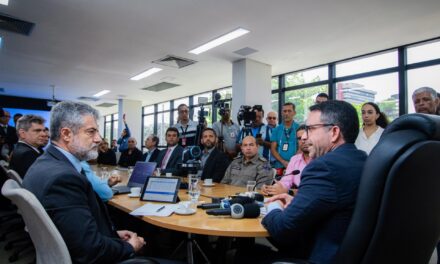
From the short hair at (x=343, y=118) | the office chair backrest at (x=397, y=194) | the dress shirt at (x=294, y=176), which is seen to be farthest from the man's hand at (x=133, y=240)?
the dress shirt at (x=294, y=176)

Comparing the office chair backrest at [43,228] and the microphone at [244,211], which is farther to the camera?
the microphone at [244,211]

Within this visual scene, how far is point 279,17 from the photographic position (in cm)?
368

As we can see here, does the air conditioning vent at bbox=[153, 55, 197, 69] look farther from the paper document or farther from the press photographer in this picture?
the paper document

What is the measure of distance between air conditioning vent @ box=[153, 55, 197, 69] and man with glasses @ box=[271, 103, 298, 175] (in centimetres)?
254

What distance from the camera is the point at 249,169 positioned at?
290 centimetres

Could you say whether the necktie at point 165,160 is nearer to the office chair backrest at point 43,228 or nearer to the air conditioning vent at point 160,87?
the office chair backrest at point 43,228

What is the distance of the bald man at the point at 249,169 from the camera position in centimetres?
282

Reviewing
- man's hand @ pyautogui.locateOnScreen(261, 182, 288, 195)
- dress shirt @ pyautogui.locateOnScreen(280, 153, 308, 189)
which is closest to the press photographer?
dress shirt @ pyautogui.locateOnScreen(280, 153, 308, 189)

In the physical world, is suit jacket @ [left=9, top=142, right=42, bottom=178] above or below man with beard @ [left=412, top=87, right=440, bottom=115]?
below

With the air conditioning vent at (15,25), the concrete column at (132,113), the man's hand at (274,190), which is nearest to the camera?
the man's hand at (274,190)

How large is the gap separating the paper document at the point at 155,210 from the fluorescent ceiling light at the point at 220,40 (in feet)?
10.4

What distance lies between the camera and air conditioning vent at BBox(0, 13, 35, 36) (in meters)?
3.81

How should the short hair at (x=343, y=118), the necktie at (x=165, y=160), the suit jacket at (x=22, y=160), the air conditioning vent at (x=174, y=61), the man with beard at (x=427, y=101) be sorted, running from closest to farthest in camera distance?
the short hair at (x=343, y=118)
the suit jacket at (x=22, y=160)
the man with beard at (x=427, y=101)
the necktie at (x=165, y=160)
the air conditioning vent at (x=174, y=61)

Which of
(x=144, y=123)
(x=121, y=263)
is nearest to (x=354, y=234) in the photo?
(x=121, y=263)
